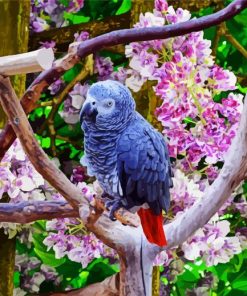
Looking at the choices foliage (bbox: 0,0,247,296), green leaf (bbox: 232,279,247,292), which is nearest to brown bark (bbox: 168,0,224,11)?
foliage (bbox: 0,0,247,296)

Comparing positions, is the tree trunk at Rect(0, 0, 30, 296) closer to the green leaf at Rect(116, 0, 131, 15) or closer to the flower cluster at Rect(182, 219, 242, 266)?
the green leaf at Rect(116, 0, 131, 15)

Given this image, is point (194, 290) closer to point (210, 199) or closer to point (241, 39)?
point (210, 199)

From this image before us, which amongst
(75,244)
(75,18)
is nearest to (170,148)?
(75,244)

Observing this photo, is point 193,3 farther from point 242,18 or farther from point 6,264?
point 6,264

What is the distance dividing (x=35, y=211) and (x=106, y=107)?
0.61ft

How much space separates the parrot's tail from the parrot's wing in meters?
0.01

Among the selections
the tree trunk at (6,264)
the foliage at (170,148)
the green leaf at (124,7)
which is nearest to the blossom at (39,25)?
the foliage at (170,148)

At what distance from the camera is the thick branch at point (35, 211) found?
3.05ft

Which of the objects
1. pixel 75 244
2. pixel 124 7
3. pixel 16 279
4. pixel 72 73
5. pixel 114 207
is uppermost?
pixel 124 7

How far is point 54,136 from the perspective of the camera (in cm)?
113

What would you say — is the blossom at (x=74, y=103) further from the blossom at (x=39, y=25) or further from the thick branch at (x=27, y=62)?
the thick branch at (x=27, y=62)

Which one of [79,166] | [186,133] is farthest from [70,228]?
[186,133]

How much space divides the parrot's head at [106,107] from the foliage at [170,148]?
0.10 metres

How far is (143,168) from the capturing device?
0.89m
